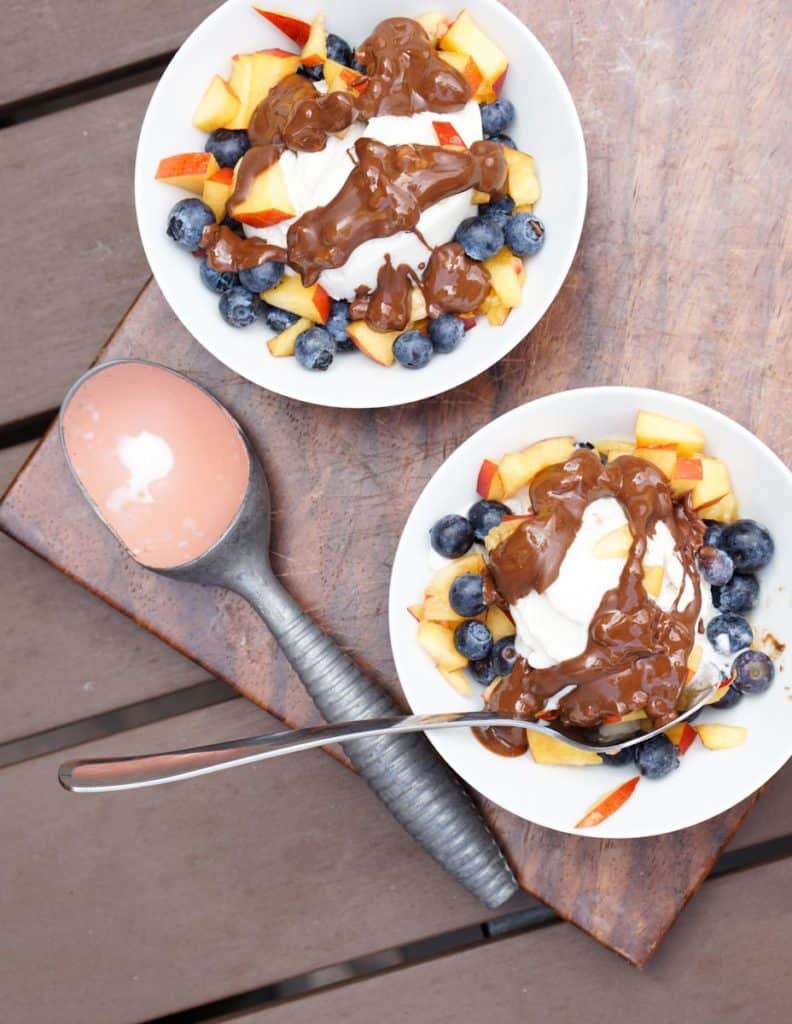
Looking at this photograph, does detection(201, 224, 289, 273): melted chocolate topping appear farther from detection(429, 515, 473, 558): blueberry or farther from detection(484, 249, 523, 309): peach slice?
detection(429, 515, 473, 558): blueberry

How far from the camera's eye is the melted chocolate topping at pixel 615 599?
1366mm

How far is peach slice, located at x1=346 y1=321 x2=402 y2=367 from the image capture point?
1.56 metres

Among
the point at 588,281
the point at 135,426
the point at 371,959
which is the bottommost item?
the point at 371,959

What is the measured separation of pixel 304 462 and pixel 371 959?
0.99m

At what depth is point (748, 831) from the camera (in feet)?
6.02

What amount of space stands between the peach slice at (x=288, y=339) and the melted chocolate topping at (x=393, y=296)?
0.39 feet

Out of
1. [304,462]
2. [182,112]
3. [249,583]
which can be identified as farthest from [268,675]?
[182,112]

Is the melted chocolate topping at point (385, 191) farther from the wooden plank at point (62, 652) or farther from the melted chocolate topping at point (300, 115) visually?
the wooden plank at point (62, 652)

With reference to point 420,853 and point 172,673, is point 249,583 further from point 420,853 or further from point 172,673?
point 420,853

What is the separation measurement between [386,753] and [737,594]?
0.56 m

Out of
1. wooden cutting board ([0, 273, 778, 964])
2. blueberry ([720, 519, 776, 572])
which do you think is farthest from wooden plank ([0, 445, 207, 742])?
blueberry ([720, 519, 776, 572])

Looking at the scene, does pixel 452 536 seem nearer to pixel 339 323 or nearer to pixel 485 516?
pixel 485 516

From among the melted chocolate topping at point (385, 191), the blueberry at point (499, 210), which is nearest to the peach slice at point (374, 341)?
the melted chocolate topping at point (385, 191)

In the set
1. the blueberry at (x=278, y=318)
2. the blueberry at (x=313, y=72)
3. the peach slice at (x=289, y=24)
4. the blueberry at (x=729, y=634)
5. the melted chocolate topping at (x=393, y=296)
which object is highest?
the peach slice at (x=289, y=24)
